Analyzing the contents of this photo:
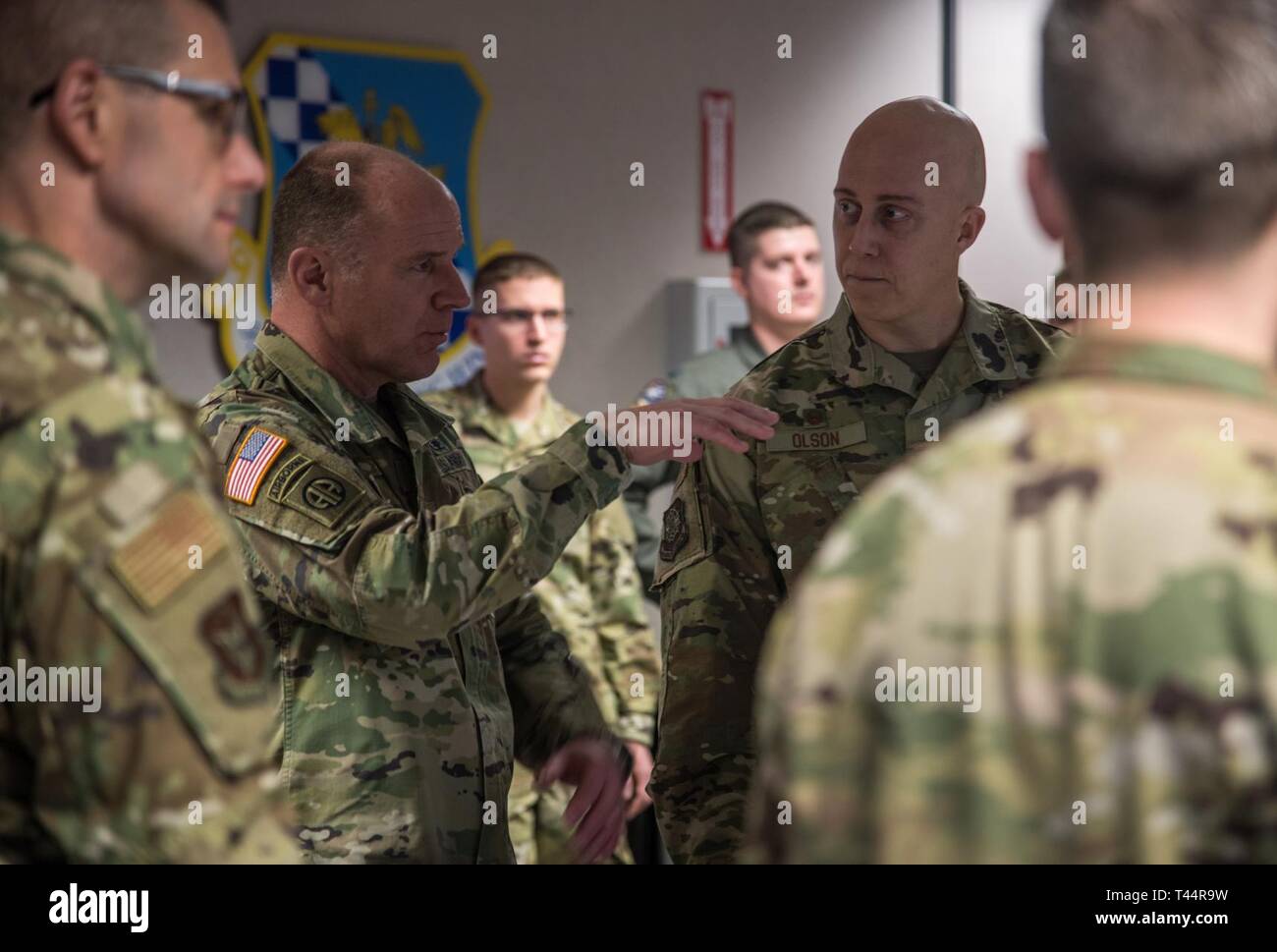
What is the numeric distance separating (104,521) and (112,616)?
7 centimetres

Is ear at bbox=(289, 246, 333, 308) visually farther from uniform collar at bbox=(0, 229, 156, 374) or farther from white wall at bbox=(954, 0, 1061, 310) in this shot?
white wall at bbox=(954, 0, 1061, 310)

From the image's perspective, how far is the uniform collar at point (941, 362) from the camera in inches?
86.8

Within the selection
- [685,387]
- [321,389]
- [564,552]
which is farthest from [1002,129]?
[321,389]

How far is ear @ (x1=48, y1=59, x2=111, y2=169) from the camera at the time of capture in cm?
124

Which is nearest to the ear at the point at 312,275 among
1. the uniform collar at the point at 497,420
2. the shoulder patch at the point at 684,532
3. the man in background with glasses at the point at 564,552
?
the shoulder patch at the point at 684,532

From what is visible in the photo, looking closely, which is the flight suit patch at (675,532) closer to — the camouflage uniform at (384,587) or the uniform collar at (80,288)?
the camouflage uniform at (384,587)

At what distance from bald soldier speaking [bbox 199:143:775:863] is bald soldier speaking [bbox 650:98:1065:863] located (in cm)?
15

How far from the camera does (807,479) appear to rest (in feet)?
7.18

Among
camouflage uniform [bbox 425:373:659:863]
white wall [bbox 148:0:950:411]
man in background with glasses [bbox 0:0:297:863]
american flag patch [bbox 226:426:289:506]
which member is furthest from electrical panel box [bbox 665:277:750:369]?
man in background with glasses [bbox 0:0:297:863]

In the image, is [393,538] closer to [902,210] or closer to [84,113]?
[84,113]

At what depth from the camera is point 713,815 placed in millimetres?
2080

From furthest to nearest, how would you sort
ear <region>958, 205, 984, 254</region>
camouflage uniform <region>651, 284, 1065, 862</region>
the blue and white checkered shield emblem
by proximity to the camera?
the blue and white checkered shield emblem → ear <region>958, 205, 984, 254</region> → camouflage uniform <region>651, 284, 1065, 862</region>

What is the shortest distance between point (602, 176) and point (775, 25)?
809mm
